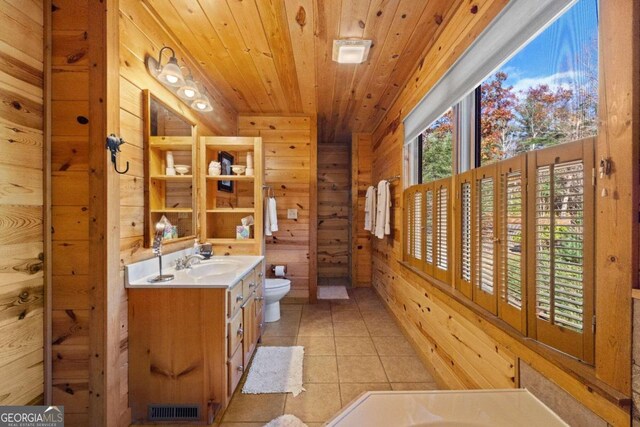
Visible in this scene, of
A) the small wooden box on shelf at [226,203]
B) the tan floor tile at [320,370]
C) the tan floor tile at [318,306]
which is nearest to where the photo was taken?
the tan floor tile at [320,370]

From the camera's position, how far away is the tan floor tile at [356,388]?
173 cm

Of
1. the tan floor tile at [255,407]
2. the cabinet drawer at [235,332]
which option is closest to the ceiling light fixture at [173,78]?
the cabinet drawer at [235,332]

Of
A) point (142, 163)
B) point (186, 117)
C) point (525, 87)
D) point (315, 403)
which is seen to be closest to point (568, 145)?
point (525, 87)

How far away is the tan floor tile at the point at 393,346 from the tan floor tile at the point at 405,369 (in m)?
0.06

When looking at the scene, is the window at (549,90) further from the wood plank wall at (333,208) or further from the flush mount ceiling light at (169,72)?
the wood plank wall at (333,208)

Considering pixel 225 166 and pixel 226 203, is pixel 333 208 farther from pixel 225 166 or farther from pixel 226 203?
pixel 225 166

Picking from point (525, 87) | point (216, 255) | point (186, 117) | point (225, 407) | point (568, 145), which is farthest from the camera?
point (216, 255)

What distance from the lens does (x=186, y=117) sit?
2119mm

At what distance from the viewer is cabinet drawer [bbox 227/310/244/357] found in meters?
1.57

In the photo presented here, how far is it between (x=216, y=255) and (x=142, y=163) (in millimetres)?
1224

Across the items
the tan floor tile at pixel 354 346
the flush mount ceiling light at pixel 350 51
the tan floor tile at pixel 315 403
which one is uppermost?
the flush mount ceiling light at pixel 350 51

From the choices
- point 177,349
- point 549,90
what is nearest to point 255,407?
point 177,349

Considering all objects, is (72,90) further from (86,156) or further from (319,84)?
(319,84)

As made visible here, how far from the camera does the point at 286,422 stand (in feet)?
4.85
